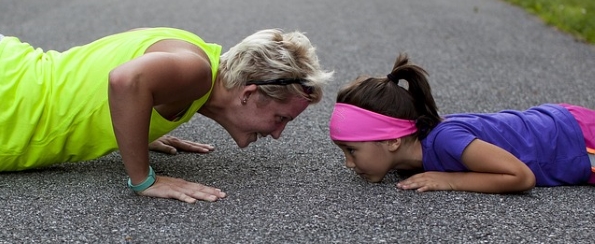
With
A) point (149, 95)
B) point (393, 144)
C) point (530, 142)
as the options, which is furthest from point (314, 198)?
point (530, 142)

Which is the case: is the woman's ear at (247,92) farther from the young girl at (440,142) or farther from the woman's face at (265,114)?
the young girl at (440,142)

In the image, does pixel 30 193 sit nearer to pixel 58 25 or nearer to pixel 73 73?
pixel 73 73

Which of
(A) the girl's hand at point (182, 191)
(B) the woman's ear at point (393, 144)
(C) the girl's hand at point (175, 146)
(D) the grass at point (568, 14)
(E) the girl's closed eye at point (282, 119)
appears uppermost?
(E) the girl's closed eye at point (282, 119)

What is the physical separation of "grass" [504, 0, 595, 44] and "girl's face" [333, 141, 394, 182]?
16.8 ft

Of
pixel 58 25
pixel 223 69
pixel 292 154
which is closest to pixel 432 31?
pixel 58 25

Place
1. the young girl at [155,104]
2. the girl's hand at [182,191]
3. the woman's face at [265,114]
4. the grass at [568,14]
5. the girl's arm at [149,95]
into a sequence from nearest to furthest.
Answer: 1. the girl's arm at [149,95]
2. the girl's hand at [182,191]
3. the young girl at [155,104]
4. the woman's face at [265,114]
5. the grass at [568,14]

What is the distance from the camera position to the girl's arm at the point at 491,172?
11.5 ft

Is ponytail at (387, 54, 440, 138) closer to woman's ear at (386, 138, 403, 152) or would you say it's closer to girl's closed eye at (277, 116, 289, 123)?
woman's ear at (386, 138, 403, 152)

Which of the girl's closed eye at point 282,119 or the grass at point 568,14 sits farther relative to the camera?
the grass at point 568,14

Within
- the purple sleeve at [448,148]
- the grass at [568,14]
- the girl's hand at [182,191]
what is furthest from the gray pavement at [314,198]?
the grass at [568,14]

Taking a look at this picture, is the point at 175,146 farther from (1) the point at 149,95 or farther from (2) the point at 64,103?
(1) the point at 149,95

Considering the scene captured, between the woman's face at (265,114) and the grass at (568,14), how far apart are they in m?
5.31

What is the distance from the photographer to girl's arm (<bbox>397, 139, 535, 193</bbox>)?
3.50m

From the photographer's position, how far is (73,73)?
145 inches
